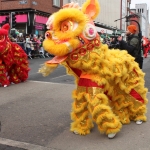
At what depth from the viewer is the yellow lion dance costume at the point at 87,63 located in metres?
3.70

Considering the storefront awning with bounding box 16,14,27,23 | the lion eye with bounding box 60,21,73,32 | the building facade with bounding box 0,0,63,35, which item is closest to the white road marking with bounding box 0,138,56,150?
the lion eye with bounding box 60,21,73,32

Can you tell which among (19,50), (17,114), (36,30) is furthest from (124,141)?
(36,30)

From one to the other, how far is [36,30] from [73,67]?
863 inches

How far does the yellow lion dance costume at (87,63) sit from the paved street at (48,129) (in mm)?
207

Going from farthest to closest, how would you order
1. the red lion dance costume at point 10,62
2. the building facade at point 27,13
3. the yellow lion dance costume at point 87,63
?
the building facade at point 27,13
the red lion dance costume at point 10,62
the yellow lion dance costume at point 87,63

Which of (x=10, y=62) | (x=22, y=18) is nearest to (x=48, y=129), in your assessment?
(x=10, y=62)

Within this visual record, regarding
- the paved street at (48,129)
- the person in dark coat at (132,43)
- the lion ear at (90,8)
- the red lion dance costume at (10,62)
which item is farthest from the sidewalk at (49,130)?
the person in dark coat at (132,43)

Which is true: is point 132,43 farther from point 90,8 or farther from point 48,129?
point 48,129

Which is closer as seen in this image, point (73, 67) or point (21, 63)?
point (73, 67)

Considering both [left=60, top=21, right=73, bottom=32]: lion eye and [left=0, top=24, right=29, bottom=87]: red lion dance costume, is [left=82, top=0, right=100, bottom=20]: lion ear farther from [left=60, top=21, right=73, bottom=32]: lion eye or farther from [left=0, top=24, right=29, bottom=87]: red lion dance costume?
[left=0, top=24, right=29, bottom=87]: red lion dance costume

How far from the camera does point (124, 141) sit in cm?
393

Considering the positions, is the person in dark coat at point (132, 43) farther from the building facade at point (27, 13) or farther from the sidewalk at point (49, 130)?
the building facade at point (27, 13)

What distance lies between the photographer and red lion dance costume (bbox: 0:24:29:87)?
7850 mm

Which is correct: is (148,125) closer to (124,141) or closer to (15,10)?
(124,141)
